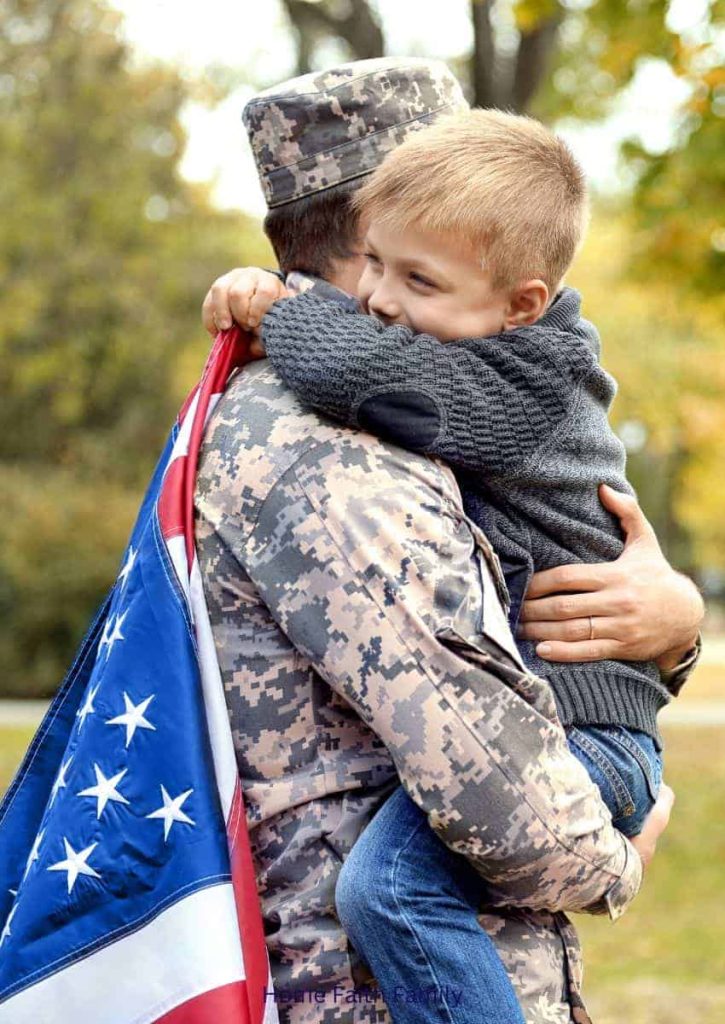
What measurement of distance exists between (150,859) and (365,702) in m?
0.40

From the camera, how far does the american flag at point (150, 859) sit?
2.03 m

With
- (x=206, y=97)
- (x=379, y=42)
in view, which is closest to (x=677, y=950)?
(x=379, y=42)

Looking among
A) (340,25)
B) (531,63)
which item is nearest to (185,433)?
(531,63)

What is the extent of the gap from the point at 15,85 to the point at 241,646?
1989cm

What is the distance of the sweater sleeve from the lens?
6.93 feet

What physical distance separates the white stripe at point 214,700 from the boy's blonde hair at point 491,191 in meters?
0.67

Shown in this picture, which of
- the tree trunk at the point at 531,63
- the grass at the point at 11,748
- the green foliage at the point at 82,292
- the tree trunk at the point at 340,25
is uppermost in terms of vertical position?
the tree trunk at the point at 340,25

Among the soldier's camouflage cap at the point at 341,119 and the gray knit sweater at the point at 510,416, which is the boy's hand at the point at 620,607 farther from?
the soldier's camouflage cap at the point at 341,119

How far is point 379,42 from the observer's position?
1215 cm

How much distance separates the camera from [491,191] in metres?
2.23

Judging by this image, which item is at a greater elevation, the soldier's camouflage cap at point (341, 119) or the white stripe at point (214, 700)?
the soldier's camouflage cap at point (341, 119)

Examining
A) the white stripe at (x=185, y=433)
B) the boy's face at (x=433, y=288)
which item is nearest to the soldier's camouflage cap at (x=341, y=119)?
the boy's face at (x=433, y=288)

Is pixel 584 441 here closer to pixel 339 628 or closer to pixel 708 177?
pixel 339 628

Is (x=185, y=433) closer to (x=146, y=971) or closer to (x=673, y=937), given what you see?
(x=146, y=971)
